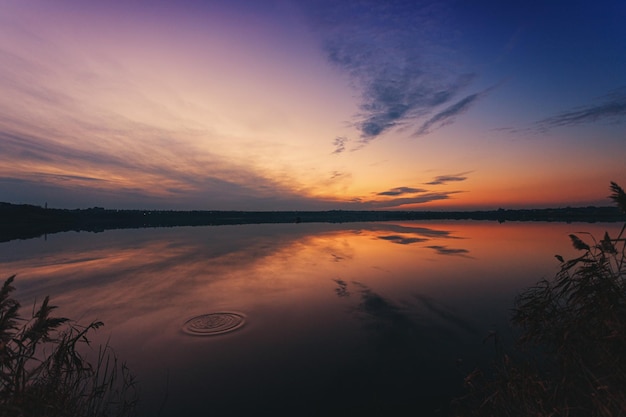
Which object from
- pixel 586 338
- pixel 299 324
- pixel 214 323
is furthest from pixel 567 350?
pixel 214 323

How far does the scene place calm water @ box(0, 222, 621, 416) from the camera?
30.5ft

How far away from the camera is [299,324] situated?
1493 cm

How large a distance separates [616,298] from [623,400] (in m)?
1.72

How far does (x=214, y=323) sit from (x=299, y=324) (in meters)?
4.70

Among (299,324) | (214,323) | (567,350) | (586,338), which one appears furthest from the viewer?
(214,323)

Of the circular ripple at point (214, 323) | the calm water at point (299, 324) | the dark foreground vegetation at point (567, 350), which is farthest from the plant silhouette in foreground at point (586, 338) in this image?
the circular ripple at point (214, 323)

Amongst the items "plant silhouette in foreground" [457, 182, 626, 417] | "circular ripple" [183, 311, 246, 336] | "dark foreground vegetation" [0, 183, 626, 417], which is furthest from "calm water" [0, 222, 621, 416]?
"dark foreground vegetation" [0, 183, 626, 417]

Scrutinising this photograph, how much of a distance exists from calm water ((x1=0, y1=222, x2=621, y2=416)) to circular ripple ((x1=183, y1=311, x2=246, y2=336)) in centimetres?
56

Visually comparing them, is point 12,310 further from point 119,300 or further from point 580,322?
point 119,300

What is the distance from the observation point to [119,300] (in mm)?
19516

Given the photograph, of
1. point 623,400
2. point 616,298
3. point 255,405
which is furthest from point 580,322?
point 255,405

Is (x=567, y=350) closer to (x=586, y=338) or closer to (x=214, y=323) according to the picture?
(x=586, y=338)

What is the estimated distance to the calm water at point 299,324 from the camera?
30.5ft

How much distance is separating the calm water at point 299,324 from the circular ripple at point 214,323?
56 centimetres
